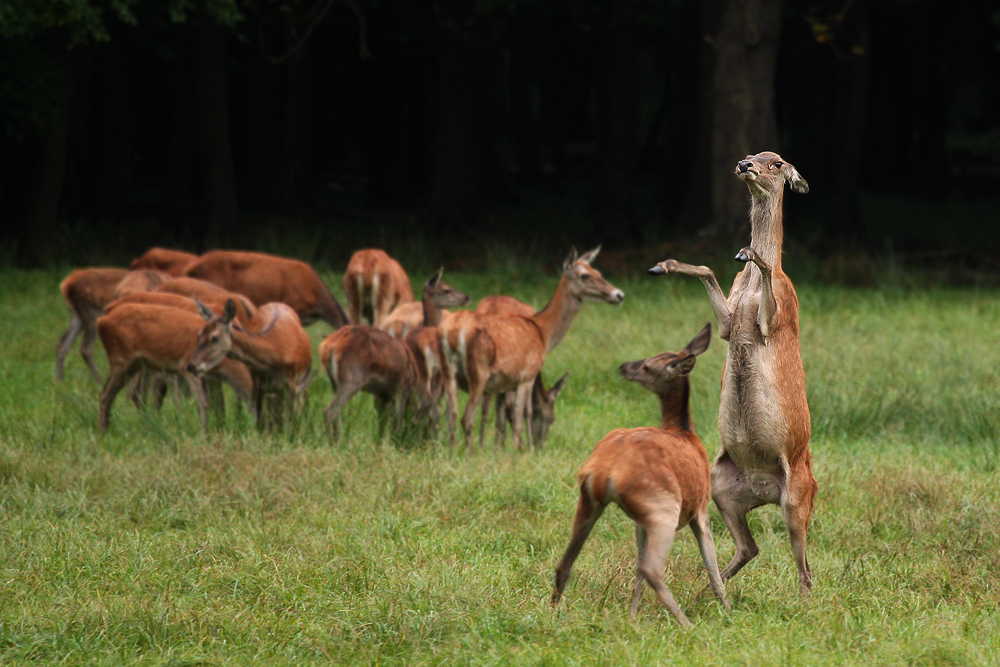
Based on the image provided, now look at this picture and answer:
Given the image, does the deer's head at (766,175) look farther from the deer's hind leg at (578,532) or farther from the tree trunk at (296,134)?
the tree trunk at (296,134)

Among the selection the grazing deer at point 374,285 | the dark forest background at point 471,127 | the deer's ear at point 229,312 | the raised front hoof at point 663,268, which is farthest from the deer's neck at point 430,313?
the dark forest background at point 471,127

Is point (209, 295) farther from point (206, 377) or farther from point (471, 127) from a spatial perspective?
point (471, 127)

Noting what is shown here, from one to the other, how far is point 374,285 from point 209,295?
6.84 feet

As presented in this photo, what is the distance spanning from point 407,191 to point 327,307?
15230mm

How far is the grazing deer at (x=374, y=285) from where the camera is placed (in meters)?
12.1

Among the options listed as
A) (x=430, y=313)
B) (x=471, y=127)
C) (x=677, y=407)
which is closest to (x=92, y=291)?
(x=430, y=313)

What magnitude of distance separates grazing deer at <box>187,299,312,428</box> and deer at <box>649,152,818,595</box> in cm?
401

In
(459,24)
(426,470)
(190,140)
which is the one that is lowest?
(426,470)

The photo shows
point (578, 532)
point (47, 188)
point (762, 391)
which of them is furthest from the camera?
point (47, 188)

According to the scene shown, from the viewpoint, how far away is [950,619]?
481 centimetres

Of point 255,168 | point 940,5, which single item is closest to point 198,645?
point 255,168

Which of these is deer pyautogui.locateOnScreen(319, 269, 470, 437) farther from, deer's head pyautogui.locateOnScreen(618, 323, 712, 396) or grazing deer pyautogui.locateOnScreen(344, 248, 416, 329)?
grazing deer pyautogui.locateOnScreen(344, 248, 416, 329)

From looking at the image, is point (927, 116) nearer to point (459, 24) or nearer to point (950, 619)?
point (459, 24)

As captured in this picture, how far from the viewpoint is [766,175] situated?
199 inches
